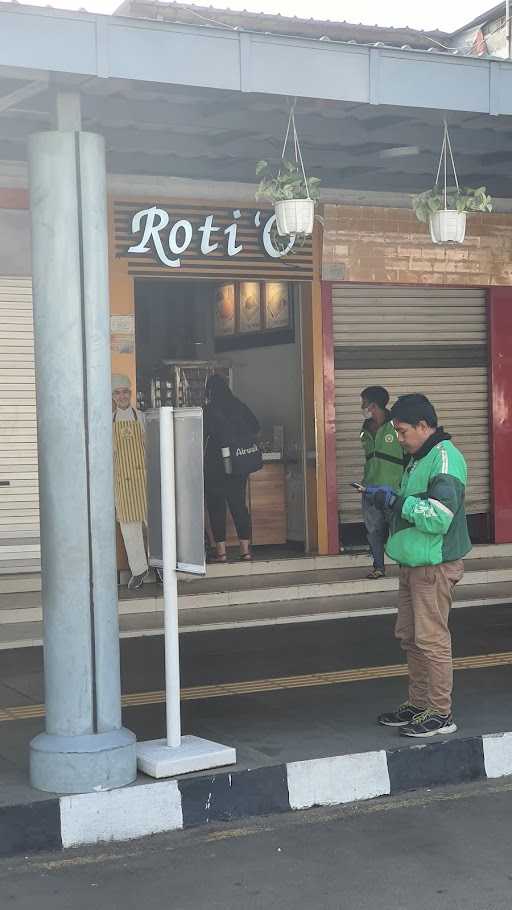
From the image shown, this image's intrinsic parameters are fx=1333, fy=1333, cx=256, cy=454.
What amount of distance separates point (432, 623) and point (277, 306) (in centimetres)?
767

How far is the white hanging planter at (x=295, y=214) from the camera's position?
29.6 feet

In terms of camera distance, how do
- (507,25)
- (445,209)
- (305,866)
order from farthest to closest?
(507,25) → (445,209) → (305,866)

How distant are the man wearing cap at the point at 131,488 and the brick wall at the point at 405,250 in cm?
255

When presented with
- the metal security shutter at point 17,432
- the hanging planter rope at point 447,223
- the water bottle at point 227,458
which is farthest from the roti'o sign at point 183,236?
the hanging planter rope at point 447,223

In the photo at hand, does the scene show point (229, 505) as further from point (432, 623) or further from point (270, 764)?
point (270, 764)

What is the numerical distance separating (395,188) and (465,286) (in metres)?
1.75

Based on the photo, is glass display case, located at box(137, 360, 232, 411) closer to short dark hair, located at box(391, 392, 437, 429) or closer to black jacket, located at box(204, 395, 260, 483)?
black jacket, located at box(204, 395, 260, 483)

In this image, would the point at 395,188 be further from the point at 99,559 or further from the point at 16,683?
the point at 99,559

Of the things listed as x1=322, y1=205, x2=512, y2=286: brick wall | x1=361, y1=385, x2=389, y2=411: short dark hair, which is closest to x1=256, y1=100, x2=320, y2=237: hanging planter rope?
x1=361, y1=385, x2=389, y2=411: short dark hair

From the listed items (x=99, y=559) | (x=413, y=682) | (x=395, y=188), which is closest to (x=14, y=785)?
(x=99, y=559)

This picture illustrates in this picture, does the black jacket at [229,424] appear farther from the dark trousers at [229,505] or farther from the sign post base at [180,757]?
the sign post base at [180,757]

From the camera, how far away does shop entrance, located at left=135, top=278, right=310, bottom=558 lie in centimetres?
1362

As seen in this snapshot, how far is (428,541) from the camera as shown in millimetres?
6711

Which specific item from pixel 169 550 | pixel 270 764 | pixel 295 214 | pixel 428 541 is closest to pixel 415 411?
pixel 428 541
